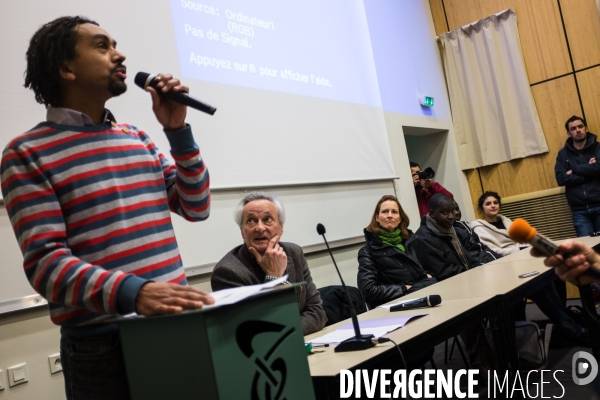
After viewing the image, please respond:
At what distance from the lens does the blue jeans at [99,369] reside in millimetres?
1161

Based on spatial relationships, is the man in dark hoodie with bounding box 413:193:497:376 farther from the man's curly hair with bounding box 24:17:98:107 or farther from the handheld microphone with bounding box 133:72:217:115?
the man's curly hair with bounding box 24:17:98:107

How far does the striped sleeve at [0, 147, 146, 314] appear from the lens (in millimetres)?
1054

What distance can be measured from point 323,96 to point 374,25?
1.55m

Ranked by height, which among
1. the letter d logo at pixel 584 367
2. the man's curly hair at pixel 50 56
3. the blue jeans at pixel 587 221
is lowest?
the letter d logo at pixel 584 367

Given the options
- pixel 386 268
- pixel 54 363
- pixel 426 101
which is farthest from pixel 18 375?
pixel 426 101

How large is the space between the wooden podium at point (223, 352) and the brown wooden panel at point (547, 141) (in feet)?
18.8

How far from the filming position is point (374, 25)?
569cm

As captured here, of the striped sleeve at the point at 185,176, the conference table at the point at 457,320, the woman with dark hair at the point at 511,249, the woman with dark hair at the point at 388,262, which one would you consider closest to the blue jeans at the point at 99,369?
the striped sleeve at the point at 185,176

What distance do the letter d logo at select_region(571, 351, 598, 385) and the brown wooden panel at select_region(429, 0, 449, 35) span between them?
4.50 metres

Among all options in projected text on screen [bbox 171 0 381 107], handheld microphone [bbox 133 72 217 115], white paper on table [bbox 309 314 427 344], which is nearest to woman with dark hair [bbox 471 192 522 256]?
projected text on screen [bbox 171 0 381 107]

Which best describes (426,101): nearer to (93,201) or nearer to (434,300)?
(434,300)

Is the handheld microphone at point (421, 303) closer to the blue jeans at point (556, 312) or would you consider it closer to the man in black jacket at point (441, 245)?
the man in black jacket at point (441, 245)

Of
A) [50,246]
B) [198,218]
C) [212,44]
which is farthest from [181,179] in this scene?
[212,44]

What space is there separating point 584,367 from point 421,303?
1425 millimetres
